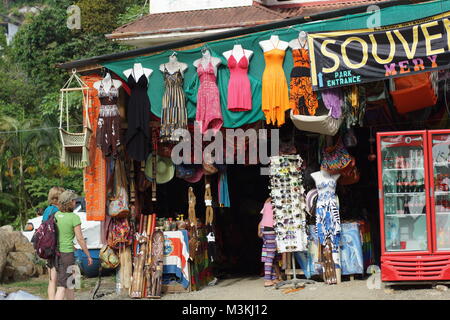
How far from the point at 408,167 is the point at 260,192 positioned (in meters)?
4.41

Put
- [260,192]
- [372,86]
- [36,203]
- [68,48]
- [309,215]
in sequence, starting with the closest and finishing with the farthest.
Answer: [372,86] < [309,215] < [260,192] < [36,203] < [68,48]

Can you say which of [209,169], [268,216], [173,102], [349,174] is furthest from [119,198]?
[349,174]

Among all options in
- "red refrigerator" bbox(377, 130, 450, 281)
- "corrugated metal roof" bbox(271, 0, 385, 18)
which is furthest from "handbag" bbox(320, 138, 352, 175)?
"corrugated metal roof" bbox(271, 0, 385, 18)

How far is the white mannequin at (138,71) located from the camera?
39.1 feet

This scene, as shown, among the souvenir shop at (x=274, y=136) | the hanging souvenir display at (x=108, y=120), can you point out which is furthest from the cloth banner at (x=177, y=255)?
the hanging souvenir display at (x=108, y=120)

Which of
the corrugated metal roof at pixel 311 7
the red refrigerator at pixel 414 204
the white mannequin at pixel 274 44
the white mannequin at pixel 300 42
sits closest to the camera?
the red refrigerator at pixel 414 204

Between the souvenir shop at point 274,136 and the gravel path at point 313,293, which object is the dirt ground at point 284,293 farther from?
the souvenir shop at point 274,136

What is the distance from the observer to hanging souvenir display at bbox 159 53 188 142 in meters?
11.6

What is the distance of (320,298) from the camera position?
35.4 feet

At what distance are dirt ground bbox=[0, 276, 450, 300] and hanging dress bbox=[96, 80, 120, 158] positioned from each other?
2477 mm

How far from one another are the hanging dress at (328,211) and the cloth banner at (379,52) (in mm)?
1668

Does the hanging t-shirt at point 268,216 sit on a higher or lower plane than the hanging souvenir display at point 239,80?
lower

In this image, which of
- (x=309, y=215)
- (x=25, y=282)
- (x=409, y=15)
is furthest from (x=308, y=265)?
(x=25, y=282)

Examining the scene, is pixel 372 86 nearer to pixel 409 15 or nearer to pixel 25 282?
pixel 409 15
